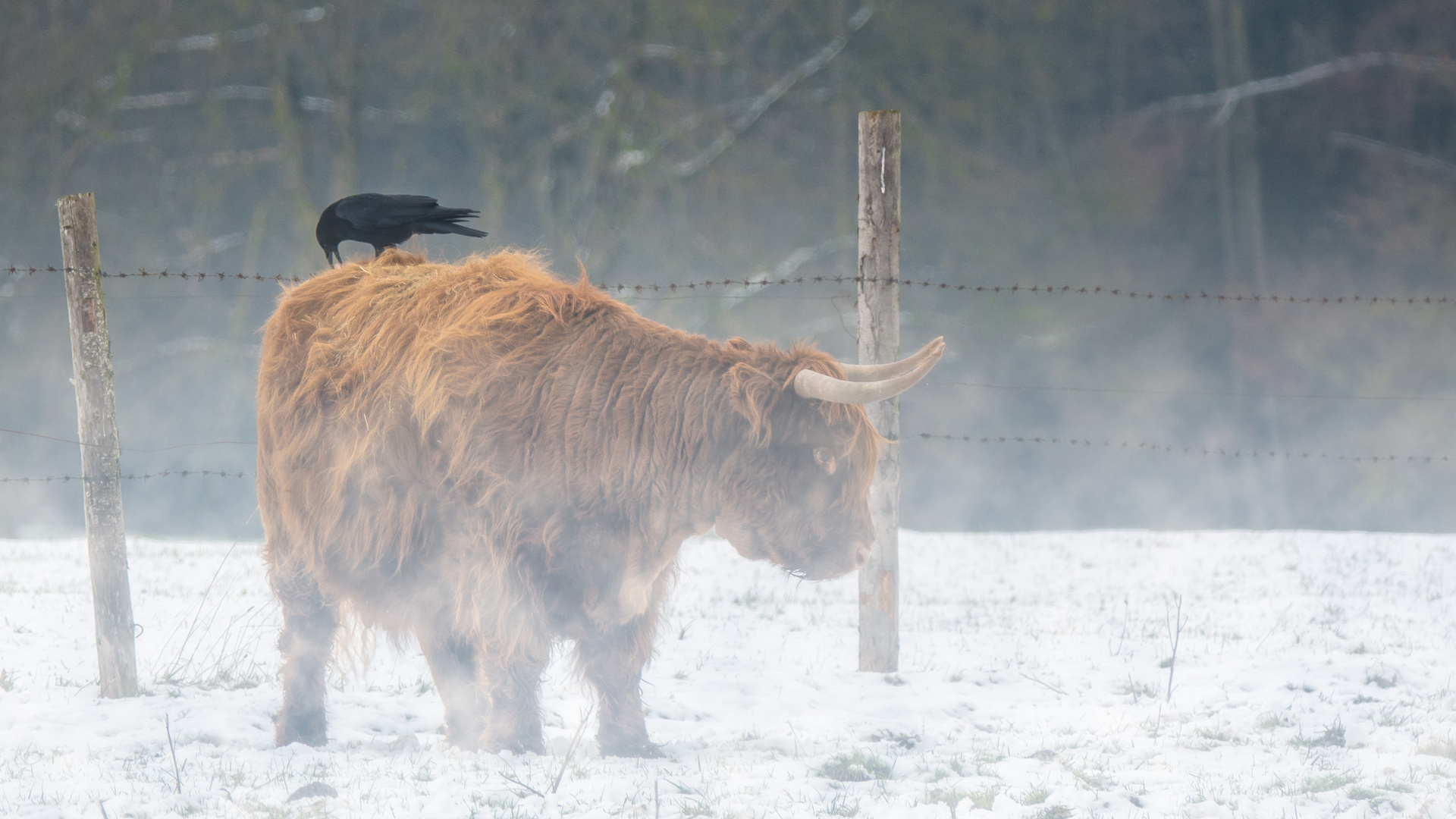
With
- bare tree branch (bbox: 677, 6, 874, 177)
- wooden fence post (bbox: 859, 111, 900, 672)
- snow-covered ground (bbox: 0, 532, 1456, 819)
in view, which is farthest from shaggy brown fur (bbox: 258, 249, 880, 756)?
bare tree branch (bbox: 677, 6, 874, 177)

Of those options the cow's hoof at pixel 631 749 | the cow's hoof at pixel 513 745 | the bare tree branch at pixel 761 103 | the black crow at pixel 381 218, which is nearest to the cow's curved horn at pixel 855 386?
the cow's hoof at pixel 631 749

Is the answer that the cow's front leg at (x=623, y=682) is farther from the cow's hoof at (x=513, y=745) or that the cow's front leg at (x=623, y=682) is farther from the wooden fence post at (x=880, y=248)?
the wooden fence post at (x=880, y=248)

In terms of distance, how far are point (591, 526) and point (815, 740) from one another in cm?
118

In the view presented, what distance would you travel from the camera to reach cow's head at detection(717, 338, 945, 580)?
10.7 ft

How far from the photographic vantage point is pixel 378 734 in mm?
4000

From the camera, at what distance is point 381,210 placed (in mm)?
4379

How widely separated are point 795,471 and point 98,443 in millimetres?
2860

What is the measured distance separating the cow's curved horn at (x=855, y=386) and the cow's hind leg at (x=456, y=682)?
1.42 metres

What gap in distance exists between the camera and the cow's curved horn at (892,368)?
2926 millimetres

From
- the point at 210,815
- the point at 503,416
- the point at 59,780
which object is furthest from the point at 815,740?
the point at 59,780

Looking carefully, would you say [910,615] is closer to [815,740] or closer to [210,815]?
[815,740]

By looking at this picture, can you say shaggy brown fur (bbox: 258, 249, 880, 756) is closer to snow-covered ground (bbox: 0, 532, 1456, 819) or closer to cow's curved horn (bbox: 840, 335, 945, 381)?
cow's curved horn (bbox: 840, 335, 945, 381)

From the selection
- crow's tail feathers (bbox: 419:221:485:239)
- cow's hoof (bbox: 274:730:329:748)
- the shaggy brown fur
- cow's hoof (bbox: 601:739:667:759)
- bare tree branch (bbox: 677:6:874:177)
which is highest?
bare tree branch (bbox: 677:6:874:177)

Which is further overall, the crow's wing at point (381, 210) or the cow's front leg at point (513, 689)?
the crow's wing at point (381, 210)
